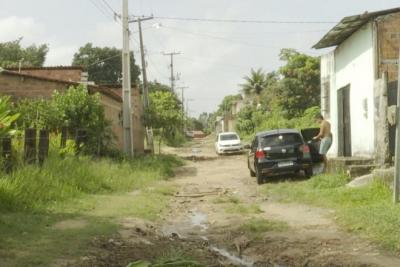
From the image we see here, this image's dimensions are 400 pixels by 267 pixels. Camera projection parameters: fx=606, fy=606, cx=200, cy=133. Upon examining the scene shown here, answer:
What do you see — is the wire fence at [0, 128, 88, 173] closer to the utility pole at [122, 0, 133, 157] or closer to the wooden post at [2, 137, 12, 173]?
the wooden post at [2, 137, 12, 173]

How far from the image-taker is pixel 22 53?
192ft

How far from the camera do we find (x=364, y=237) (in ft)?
30.2

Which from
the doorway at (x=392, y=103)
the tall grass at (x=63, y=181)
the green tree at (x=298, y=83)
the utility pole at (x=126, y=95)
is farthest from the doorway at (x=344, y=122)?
the green tree at (x=298, y=83)

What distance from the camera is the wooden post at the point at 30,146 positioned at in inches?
542

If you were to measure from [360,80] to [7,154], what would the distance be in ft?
35.3

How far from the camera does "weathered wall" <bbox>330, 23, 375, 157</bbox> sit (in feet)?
56.5

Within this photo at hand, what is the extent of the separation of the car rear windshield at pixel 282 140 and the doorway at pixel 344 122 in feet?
7.88

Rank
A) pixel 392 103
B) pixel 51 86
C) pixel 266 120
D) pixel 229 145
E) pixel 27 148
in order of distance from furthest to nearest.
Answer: pixel 266 120, pixel 229 145, pixel 51 86, pixel 392 103, pixel 27 148

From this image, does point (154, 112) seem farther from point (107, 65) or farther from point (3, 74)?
point (107, 65)

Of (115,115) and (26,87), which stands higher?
(26,87)

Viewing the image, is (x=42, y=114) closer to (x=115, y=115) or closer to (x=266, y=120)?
(x=115, y=115)

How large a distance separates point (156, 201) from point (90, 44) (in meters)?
56.4

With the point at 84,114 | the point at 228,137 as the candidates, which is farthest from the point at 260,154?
Answer: the point at 228,137

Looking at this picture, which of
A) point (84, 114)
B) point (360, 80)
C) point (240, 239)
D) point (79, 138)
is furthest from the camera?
point (84, 114)
